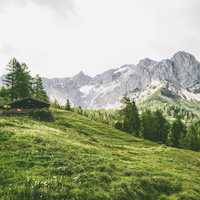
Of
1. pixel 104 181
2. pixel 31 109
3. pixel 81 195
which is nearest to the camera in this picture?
pixel 81 195

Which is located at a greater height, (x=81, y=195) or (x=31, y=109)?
(x=31, y=109)

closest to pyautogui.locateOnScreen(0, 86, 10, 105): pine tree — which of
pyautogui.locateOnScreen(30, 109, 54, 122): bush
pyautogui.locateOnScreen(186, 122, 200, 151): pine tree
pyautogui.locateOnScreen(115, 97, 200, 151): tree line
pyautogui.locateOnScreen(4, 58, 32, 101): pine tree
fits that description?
pyautogui.locateOnScreen(4, 58, 32, 101): pine tree

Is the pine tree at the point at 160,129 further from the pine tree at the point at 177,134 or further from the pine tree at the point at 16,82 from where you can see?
the pine tree at the point at 16,82

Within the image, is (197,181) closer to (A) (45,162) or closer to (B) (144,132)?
(A) (45,162)

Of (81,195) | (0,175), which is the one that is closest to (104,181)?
(81,195)

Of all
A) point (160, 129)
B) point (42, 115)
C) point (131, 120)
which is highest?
point (131, 120)

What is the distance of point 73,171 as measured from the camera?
3122cm

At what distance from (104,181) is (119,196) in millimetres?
2751

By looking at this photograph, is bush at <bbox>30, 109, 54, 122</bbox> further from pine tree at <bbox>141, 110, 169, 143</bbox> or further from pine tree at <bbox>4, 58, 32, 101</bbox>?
pine tree at <bbox>141, 110, 169, 143</bbox>

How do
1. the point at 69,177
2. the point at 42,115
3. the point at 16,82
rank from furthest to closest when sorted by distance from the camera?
the point at 16,82 → the point at 42,115 → the point at 69,177

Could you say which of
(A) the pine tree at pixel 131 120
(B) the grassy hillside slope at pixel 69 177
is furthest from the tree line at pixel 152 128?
(B) the grassy hillside slope at pixel 69 177

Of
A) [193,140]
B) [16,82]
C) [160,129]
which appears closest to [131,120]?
[160,129]

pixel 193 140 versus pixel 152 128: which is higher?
pixel 152 128

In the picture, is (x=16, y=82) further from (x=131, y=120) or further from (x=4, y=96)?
(x=131, y=120)
